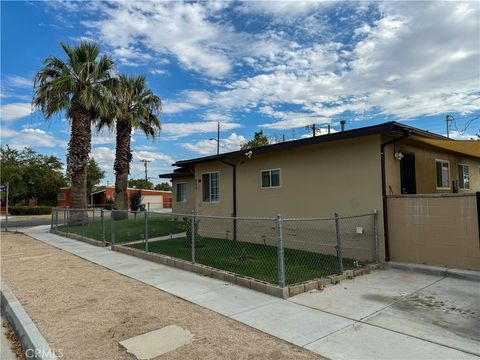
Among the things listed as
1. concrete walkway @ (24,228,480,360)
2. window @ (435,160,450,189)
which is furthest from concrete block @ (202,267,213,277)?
window @ (435,160,450,189)

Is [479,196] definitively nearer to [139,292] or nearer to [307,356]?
Result: [307,356]

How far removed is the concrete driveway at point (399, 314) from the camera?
429cm

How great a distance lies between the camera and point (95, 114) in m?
20.5

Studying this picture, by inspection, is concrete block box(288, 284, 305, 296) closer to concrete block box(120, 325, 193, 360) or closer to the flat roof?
concrete block box(120, 325, 193, 360)

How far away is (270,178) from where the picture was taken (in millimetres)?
11984

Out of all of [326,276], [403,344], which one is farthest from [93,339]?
[326,276]

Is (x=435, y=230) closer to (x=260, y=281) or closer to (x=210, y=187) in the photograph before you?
(x=260, y=281)

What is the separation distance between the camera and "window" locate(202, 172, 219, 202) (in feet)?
47.3

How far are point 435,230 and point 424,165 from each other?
341 cm

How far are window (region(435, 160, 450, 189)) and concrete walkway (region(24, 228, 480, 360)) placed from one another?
5056 mm

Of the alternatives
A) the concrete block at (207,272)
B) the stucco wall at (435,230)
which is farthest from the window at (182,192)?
the stucco wall at (435,230)

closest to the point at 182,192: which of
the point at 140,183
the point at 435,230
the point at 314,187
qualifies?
the point at 314,187

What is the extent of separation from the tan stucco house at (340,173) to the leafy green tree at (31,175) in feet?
118

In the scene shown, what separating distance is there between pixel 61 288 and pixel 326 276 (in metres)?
5.20
